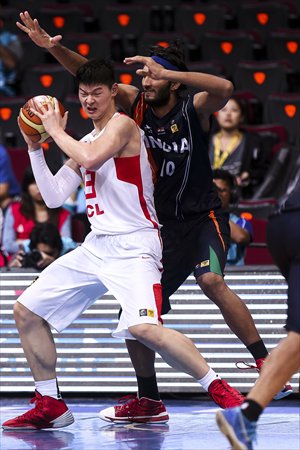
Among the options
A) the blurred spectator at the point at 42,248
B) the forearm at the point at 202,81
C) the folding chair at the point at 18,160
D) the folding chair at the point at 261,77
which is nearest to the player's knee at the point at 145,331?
the forearm at the point at 202,81

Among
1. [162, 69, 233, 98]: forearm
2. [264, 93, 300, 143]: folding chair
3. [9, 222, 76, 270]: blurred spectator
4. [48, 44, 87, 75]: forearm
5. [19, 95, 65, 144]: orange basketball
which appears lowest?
[9, 222, 76, 270]: blurred spectator

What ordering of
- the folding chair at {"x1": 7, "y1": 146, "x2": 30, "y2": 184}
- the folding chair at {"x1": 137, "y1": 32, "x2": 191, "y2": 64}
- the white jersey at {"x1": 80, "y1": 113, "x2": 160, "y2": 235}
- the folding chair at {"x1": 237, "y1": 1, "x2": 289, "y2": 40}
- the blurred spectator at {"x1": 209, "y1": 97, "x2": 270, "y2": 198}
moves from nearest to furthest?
the white jersey at {"x1": 80, "y1": 113, "x2": 160, "y2": 235} < the blurred spectator at {"x1": 209, "y1": 97, "x2": 270, "y2": 198} < the folding chair at {"x1": 7, "y1": 146, "x2": 30, "y2": 184} < the folding chair at {"x1": 137, "y1": 32, "x2": 191, "y2": 64} < the folding chair at {"x1": 237, "y1": 1, "x2": 289, "y2": 40}

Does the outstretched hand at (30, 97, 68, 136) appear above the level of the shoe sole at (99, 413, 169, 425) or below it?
above

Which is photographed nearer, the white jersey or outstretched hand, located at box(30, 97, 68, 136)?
outstretched hand, located at box(30, 97, 68, 136)

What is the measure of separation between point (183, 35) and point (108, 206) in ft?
21.3

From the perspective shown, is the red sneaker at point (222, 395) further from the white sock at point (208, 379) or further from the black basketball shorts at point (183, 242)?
the black basketball shorts at point (183, 242)

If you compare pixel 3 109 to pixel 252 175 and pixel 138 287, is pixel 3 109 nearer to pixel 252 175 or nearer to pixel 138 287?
pixel 252 175

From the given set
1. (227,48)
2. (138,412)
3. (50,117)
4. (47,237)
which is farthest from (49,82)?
(50,117)

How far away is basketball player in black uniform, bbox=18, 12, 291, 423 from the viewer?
233 inches

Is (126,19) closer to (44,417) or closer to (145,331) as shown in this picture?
(44,417)

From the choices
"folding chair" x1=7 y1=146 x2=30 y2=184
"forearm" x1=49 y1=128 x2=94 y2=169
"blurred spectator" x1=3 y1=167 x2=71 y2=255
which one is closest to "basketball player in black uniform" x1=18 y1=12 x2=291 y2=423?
"forearm" x1=49 y1=128 x2=94 y2=169

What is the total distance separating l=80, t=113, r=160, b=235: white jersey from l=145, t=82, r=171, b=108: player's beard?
0.97 ft

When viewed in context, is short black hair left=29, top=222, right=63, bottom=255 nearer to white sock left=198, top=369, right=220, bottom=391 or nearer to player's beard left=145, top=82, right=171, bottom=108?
player's beard left=145, top=82, right=171, bottom=108

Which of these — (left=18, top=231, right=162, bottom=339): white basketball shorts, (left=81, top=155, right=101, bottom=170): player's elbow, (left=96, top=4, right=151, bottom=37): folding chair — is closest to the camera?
(left=81, top=155, right=101, bottom=170): player's elbow
